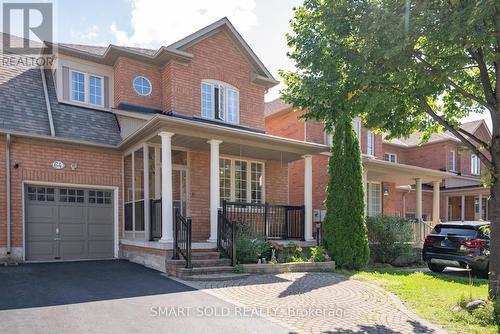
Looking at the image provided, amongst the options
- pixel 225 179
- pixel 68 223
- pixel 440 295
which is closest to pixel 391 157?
pixel 225 179

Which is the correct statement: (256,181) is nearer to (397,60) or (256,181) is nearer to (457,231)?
(457,231)

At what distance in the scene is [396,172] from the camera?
17422 mm

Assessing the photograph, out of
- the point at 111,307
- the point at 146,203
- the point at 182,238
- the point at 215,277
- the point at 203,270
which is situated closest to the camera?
the point at 111,307

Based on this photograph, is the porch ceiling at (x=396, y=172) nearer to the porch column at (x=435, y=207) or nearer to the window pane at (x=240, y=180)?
the porch column at (x=435, y=207)

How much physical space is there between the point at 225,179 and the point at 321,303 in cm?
705

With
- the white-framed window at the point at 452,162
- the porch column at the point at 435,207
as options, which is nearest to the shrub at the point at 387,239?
the porch column at the point at 435,207

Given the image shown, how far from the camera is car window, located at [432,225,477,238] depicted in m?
11.4

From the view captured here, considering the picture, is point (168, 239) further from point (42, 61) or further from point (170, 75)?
point (42, 61)

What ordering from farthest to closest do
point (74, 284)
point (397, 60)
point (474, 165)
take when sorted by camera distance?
Answer: point (474, 165), point (74, 284), point (397, 60)

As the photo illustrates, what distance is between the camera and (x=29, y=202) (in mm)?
10773

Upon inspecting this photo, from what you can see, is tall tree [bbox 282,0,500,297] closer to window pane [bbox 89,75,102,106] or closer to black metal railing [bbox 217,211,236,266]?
black metal railing [bbox 217,211,236,266]

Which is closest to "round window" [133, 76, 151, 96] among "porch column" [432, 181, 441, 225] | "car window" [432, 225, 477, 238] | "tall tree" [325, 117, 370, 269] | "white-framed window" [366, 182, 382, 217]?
"tall tree" [325, 117, 370, 269]

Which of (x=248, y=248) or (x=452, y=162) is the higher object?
(x=452, y=162)

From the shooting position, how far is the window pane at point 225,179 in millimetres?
13352
